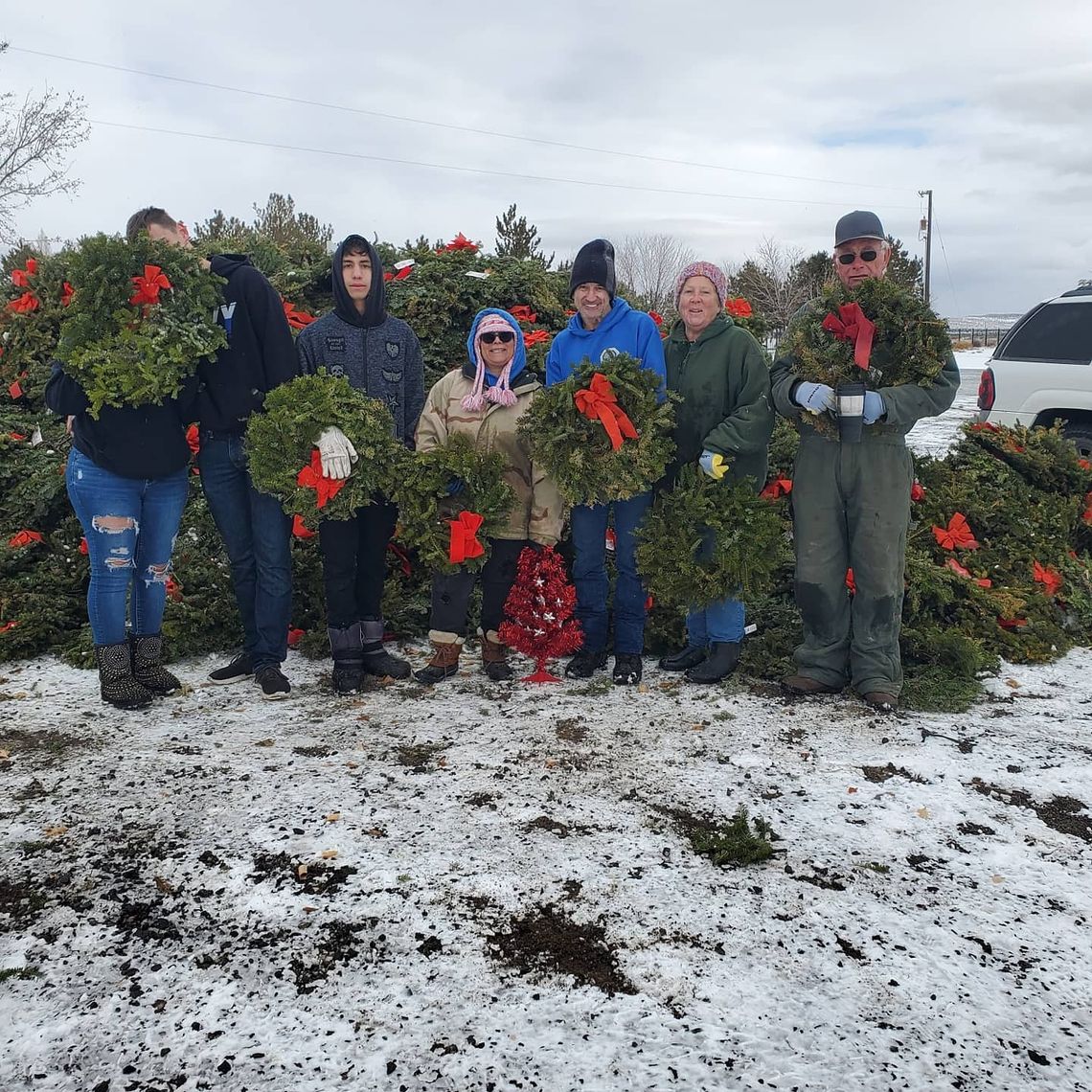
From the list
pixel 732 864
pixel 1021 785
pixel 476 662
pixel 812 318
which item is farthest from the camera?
pixel 476 662

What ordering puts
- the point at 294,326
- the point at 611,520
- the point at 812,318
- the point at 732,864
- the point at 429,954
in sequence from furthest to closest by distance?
1. the point at 294,326
2. the point at 611,520
3. the point at 812,318
4. the point at 732,864
5. the point at 429,954

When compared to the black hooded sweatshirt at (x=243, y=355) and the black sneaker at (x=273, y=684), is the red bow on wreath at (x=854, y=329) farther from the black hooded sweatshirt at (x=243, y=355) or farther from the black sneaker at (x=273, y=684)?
the black sneaker at (x=273, y=684)

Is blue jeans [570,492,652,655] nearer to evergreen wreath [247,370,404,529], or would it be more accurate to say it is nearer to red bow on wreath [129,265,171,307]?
evergreen wreath [247,370,404,529]

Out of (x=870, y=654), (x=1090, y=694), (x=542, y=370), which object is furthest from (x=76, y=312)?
(x=1090, y=694)

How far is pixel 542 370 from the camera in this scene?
19.9ft

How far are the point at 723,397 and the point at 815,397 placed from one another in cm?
58

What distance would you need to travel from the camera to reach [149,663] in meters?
4.55

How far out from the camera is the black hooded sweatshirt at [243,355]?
14.2 ft

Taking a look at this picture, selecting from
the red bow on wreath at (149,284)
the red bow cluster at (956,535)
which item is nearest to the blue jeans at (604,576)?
the red bow cluster at (956,535)

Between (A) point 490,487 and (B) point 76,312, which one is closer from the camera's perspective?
(B) point 76,312

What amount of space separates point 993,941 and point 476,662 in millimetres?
3202

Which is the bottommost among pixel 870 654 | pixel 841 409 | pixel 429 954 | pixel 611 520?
pixel 429 954

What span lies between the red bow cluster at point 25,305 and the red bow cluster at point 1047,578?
26.9ft

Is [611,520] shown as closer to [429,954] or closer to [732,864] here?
[732,864]
